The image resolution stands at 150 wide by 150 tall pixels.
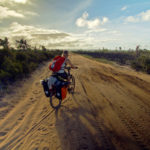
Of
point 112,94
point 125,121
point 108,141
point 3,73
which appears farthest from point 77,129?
point 3,73

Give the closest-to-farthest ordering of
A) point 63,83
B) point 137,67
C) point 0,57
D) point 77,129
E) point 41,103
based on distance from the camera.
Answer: point 77,129 → point 63,83 → point 41,103 → point 0,57 → point 137,67

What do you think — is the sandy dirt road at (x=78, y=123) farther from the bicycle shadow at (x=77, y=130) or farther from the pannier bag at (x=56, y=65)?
the pannier bag at (x=56, y=65)

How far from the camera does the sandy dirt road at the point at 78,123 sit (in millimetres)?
2602

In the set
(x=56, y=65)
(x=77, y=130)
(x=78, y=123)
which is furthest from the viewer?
(x=56, y=65)

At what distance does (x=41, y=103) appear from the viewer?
4.75 meters

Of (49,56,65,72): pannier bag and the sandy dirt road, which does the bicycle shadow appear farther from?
(49,56,65,72): pannier bag

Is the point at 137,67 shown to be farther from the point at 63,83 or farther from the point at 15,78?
the point at 15,78

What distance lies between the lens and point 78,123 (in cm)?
331

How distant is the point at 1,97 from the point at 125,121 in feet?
19.1

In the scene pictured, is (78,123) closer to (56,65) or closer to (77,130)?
(77,130)

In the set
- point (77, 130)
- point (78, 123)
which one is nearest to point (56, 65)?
point (78, 123)

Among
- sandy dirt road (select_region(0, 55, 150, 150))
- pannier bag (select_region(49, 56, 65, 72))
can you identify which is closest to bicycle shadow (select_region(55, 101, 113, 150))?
sandy dirt road (select_region(0, 55, 150, 150))

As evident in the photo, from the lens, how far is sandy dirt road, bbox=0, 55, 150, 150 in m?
2.60

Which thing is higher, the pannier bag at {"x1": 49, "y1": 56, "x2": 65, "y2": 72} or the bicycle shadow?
the pannier bag at {"x1": 49, "y1": 56, "x2": 65, "y2": 72}
